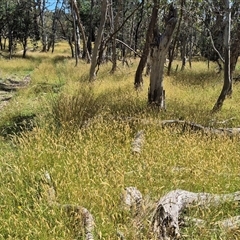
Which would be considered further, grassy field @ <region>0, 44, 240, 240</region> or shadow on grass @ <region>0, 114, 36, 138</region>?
shadow on grass @ <region>0, 114, 36, 138</region>

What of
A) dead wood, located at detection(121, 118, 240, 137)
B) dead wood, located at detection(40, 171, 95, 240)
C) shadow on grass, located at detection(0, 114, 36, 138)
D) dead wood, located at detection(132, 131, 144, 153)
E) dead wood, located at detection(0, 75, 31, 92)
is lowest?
dead wood, located at detection(0, 75, 31, 92)

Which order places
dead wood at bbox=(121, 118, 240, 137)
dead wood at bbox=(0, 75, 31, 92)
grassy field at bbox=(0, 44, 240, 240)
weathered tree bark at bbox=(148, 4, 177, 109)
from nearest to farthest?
grassy field at bbox=(0, 44, 240, 240), dead wood at bbox=(121, 118, 240, 137), weathered tree bark at bbox=(148, 4, 177, 109), dead wood at bbox=(0, 75, 31, 92)

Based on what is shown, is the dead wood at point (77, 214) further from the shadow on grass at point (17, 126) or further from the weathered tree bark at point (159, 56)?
the weathered tree bark at point (159, 56)

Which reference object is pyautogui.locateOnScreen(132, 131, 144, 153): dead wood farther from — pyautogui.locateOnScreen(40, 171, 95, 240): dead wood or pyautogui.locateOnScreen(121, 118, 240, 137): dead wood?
pyautogui.locateOnScreen(40, 171, 95, 240): dead wood

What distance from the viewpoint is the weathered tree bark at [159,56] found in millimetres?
8699

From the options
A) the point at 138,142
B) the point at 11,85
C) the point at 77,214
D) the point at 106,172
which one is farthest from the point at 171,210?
the point at 11,85

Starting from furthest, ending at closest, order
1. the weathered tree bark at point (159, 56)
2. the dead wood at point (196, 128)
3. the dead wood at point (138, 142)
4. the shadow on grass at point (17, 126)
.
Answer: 1. the weathered tree bark at point (159, 56)
2. the shadow on grass at point (17, 126)
3. the dead wood at point (196, 128)
4. the dead wood at point (138, 142)

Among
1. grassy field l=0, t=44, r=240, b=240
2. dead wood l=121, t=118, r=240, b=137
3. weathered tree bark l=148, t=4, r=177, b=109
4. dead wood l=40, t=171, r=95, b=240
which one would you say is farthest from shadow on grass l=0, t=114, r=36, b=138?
dead wood l=40, t=171, r=95, b=240

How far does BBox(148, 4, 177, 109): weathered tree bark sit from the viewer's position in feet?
28.5

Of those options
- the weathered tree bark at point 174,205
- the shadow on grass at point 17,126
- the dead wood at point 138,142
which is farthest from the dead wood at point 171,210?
the shadow on grass at point 17,126

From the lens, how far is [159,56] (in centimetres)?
890

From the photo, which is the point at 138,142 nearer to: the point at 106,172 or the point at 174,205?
the point at 106,172

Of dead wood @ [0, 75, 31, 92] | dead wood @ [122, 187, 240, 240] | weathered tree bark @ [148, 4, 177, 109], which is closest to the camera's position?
dead wood @ [122, 187, 240, 240]

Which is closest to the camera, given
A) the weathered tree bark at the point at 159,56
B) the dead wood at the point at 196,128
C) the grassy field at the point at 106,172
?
the grassy field at the point at 106,172
